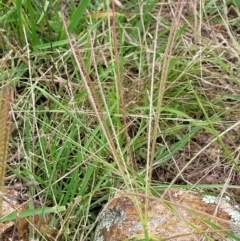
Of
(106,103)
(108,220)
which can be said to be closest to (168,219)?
(108,220)

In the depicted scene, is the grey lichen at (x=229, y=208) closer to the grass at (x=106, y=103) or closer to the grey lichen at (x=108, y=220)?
the grass at (x=106, y=103)

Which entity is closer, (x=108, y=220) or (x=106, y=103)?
(x=108, y=220)

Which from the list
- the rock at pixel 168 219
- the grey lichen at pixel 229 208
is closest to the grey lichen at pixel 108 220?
the rock at pixel 168 219

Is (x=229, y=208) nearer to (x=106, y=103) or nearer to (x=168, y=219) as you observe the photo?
(x=168, y=219)

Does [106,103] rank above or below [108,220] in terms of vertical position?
above

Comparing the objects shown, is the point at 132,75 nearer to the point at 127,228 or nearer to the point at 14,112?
the point at 14,112

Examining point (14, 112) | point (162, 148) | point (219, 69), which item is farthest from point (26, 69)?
point (219, 69)

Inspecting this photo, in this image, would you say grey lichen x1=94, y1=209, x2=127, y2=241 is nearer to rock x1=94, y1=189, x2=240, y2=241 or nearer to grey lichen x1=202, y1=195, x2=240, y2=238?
rock x1=94, y1=189, x2=240, y2=241
